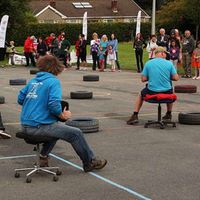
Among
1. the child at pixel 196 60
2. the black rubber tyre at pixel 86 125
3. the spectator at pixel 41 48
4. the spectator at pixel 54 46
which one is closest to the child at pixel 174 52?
the child at pixel 196 60

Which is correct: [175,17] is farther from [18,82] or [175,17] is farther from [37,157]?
[37,157]

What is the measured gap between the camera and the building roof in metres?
96.6

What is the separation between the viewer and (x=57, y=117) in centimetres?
664

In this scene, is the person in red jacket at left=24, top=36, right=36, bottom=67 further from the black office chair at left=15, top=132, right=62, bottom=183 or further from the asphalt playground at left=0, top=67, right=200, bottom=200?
the black office chair at left=15, top=132, right=62, bottom=183

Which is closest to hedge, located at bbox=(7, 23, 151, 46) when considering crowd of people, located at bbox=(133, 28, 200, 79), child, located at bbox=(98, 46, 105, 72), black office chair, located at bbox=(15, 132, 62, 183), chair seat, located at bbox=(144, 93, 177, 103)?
child, located at bbox=(98, 46, 105, 72)

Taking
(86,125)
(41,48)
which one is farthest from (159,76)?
(41,48)

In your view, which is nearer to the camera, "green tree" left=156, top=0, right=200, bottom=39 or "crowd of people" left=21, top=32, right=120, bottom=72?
"crowd of people" left=21, top=32, right=120, bottom=72

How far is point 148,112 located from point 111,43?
15179mm

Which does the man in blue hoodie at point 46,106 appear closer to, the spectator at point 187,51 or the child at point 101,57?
the spectator at point 187,51

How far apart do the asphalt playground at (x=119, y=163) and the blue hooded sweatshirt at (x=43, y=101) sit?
0.77 m

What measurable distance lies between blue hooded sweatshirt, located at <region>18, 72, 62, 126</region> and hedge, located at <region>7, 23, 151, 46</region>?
5507 cm

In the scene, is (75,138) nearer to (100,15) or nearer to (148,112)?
(148,112)

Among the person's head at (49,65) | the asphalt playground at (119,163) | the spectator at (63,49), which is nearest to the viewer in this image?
the asphalt playground at (119,163)

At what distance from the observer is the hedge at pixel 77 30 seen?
6372cm
